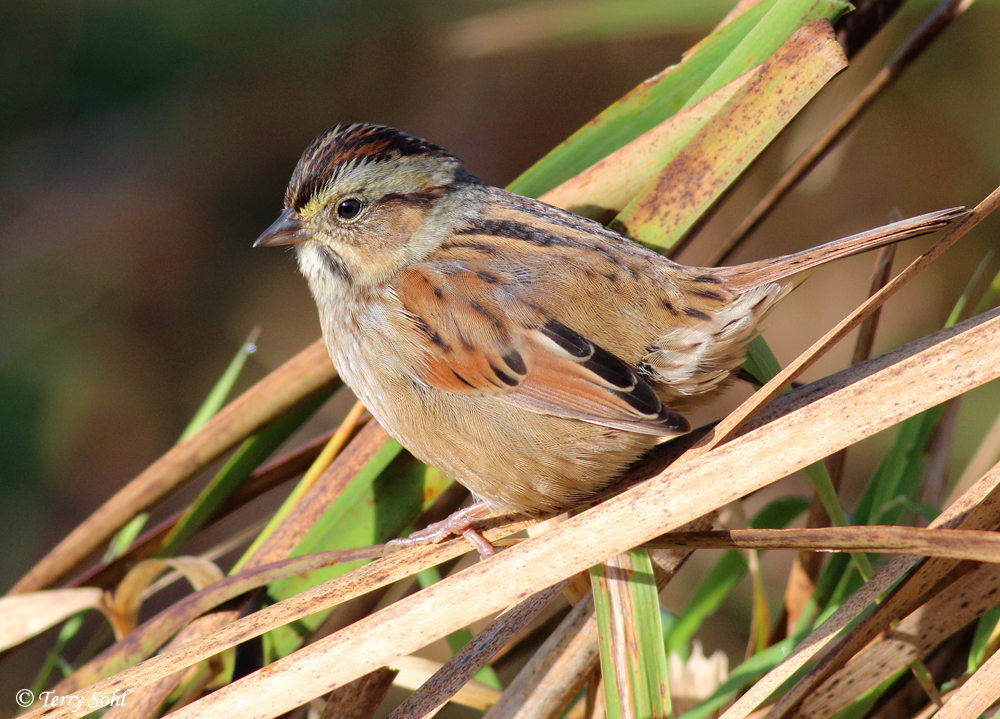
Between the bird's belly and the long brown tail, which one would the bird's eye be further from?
the long brown tail

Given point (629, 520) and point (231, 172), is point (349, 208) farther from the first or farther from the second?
point (231, 172)

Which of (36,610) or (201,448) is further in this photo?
(201,448)

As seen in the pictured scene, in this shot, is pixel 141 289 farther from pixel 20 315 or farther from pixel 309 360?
pixel 309 360

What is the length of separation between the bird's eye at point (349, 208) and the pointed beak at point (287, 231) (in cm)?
10

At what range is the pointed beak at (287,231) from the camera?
2306 millimetres

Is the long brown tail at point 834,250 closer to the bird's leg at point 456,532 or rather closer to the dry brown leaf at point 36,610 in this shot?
the bird's leg at point 456,532

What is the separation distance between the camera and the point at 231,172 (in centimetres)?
494

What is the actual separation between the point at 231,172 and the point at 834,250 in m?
3.91

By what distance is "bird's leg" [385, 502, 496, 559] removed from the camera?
196 cm

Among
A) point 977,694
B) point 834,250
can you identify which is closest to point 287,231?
point 834,250

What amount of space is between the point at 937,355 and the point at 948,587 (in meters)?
0.54

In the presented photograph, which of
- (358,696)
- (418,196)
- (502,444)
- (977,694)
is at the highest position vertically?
(418,196)

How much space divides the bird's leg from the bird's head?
64 cm

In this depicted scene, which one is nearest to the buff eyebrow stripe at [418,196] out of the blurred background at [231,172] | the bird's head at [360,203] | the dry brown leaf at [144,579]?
the bird's head at [360,203]
